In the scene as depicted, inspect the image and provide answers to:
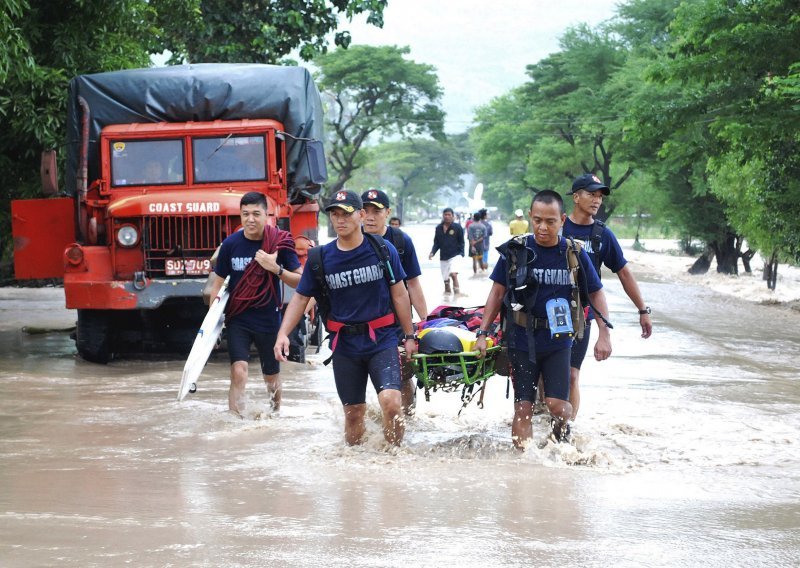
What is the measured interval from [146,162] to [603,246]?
6.21m

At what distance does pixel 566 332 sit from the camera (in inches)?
277

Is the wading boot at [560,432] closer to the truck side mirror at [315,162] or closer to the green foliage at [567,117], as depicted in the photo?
the truck side mirror at [315,162]

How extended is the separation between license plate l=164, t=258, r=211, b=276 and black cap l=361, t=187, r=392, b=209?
4407 mm

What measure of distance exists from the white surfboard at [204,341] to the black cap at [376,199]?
120 cm

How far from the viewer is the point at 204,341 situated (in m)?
8.27

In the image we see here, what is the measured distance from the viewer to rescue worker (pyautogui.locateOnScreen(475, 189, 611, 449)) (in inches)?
278

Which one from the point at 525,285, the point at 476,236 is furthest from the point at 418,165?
the point at 525,285

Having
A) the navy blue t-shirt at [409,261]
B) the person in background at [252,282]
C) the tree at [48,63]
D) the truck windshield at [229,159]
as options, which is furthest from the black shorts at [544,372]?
the tree at [48,63]

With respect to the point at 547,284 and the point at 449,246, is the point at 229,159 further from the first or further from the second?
the point at 449,246

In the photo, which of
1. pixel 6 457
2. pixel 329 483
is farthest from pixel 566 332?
pixel 6 457

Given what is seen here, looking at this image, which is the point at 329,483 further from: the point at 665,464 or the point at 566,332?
the point at 665,464

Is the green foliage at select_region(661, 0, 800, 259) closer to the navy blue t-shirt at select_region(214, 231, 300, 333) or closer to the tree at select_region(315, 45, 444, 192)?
the navy blue t-shirt at select_region(214, 231, 300, 333)

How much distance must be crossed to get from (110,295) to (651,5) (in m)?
42.7

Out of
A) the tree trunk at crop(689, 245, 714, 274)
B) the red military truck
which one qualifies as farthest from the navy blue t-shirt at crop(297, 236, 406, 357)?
the tree trunk at crop(689, 245, 714, 274)
